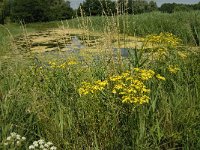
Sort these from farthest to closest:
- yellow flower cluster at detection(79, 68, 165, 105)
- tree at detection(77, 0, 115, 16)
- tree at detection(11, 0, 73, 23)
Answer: tree at detection(11, 0, 73, 23)
tree at detection(77, 0, 115, 16)
yellow flower cluster at detection(79, 68, 165, 105)

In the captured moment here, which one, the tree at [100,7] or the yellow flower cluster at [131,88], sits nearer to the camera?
the yellow flower cluster at [131,88]

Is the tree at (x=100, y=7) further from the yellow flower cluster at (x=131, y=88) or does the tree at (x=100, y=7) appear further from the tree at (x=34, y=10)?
the tree at (x=34, y=10)

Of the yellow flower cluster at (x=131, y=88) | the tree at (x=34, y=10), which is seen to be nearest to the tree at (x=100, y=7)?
the yellow flower cluster at (x=131, y=88)

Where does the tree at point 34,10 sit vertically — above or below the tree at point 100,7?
below

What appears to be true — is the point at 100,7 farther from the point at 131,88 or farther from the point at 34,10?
the point at 34,10

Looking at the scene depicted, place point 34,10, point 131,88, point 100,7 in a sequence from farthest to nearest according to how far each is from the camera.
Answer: point 34,10
point 100,7
point 131,88

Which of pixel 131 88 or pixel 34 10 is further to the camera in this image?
pixel 34 10

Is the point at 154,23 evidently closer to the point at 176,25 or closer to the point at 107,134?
the point at 176,25

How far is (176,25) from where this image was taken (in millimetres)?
11781

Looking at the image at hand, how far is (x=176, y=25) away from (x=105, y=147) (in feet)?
32.8

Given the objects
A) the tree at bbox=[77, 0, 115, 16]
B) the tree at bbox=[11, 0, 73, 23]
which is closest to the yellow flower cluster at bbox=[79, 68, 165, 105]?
the tree at bbox=[77, 0, 115, 16]

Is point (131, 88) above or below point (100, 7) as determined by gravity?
below

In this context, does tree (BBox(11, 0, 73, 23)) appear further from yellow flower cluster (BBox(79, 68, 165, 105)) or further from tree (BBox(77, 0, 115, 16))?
yellow flower cluster (BBox(79, 68, 165, 105))

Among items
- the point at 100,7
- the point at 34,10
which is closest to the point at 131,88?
the point at 100,7
